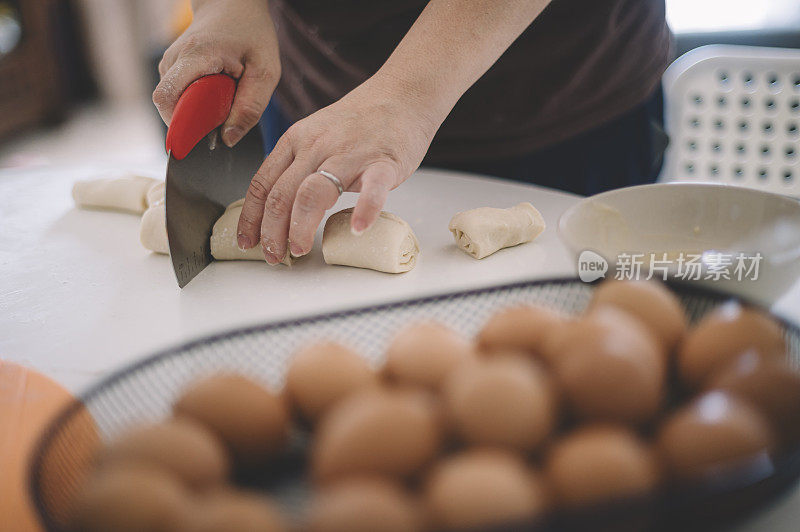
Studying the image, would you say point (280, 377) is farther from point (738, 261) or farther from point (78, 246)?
point (78, 246)

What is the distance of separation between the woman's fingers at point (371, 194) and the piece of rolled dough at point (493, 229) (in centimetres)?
15

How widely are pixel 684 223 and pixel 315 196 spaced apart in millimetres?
511

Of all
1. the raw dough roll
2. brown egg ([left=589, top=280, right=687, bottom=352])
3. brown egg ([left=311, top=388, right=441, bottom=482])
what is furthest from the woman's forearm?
brown egg ([left=311, top=388, right=441, bottom=482])

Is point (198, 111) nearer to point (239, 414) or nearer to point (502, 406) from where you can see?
point (239, 414)

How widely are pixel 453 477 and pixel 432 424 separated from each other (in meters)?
0.05

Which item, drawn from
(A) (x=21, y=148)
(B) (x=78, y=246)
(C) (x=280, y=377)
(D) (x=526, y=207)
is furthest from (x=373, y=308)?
(A) (x=21, y=148)

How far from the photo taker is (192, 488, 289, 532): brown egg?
1.08 feet

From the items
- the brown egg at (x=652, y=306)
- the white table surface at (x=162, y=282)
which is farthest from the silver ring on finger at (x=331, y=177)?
the brown egg at (x=652, y=306)

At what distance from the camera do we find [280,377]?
1.90ft

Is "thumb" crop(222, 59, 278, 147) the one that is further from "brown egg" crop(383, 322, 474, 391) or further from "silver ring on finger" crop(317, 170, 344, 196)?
"brown egg" crop(383, 322, 474, 391)

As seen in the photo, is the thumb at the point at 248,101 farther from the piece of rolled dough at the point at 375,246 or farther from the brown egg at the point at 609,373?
the brown egg at the point at 609,373

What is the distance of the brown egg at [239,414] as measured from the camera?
42 cm

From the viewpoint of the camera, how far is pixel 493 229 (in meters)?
0.98

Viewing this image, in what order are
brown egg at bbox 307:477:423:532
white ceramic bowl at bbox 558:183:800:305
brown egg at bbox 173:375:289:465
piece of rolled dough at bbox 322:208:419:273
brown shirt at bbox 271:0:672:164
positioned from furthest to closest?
brown shirt at bbox 271:0:672:164 → piece of rolled dough at bbox 322:208:419:273 → white ceramic bowl at bbox 558:183:800:305 → brown egg at bbox 173:375:289:465 → brown egg at bbox 307:477:423:532
